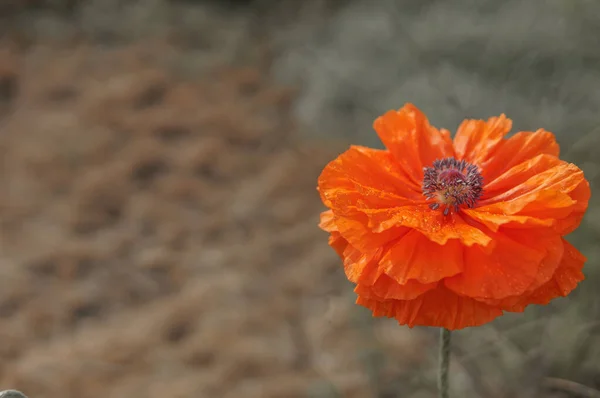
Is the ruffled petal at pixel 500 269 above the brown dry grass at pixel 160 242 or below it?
below

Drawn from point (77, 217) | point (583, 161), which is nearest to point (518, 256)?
point (583, 161)

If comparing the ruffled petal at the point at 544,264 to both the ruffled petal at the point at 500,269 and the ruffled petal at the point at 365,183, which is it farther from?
the ruffled petal at the point at 365,183

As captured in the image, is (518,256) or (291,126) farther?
(291,126)

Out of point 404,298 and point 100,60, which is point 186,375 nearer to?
point 404,298

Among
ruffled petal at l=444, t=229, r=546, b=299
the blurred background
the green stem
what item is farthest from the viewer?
Result: the blurred background

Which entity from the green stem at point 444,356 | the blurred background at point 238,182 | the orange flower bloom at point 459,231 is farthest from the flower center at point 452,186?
the blurred background at point 238,182

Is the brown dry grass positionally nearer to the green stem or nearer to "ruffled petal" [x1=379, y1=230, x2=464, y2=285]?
the green stem

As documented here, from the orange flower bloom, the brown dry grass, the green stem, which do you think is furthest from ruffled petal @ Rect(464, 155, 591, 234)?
the brown dry grass
